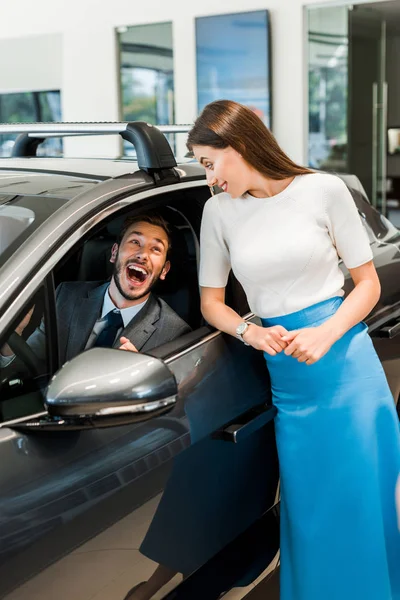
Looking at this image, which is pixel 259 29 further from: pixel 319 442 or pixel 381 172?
pixel 319 442

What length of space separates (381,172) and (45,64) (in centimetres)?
473

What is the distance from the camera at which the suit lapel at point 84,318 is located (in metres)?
2.15

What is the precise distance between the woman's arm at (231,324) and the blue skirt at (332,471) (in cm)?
12

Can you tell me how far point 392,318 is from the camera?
9.39 feet

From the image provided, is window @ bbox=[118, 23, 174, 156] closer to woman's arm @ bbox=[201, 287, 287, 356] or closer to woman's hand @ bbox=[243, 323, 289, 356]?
woman's arm @ bbox=[201, 287, 287, 356]

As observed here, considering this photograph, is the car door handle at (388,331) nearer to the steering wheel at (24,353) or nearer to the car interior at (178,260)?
the car interior at (178,260)

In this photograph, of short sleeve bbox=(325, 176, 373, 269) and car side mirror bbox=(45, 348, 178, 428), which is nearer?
car side mirror bbox=(45, 348, 178, 428)

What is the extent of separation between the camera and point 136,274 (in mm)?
2252

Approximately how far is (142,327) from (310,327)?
442mm

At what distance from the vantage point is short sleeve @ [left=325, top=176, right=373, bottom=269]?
2.16 meters

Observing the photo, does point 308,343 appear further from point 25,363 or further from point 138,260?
point 25,363

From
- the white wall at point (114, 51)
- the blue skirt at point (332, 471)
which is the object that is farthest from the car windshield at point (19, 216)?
the white wall at point (114, 51)

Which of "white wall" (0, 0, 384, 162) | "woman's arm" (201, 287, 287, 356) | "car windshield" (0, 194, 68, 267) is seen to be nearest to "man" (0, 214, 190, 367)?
"woman's arm" (201, 287, 287, 356)

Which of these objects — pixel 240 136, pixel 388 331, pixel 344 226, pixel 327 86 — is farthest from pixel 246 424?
pixel 327 86
